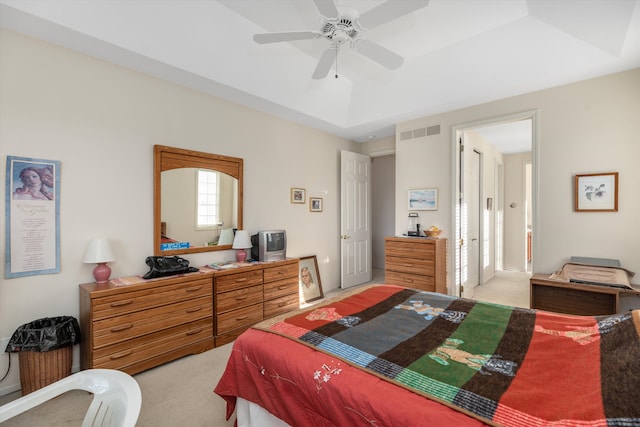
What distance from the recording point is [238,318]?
3.20m

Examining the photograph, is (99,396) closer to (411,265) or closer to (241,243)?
(241,243)

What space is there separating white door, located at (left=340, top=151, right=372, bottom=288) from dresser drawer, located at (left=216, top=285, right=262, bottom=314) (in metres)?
2.01

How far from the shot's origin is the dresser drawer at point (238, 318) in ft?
9.97

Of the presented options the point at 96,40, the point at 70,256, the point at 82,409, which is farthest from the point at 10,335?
the point at 96,40

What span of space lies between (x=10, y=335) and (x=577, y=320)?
4.04 metres

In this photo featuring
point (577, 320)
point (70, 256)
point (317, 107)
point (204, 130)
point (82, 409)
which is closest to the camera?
point (577, 320)

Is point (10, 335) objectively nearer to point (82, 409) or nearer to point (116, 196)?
point (82, 409)

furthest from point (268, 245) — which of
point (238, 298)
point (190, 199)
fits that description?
point (190, 199)

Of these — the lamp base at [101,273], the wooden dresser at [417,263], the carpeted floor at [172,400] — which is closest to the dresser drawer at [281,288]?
the carpeted floor at [172,400]

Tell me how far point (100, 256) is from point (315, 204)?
9.79 ft

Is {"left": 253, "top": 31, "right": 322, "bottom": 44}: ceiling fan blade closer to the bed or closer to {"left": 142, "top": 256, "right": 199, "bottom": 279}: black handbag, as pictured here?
the bed

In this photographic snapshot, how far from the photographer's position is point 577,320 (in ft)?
5.76

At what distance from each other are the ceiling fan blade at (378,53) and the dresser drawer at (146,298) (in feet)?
8.53

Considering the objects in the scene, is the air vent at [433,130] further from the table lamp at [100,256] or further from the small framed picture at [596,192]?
the table lamp at [100,256]
